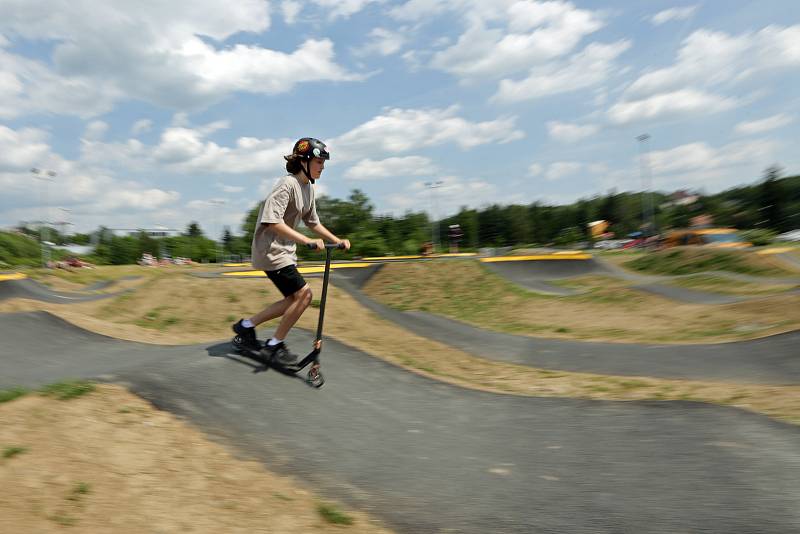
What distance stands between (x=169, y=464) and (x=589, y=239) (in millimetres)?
70281


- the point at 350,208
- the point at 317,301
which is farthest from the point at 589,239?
the point at 317,301

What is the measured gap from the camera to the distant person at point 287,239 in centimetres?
489

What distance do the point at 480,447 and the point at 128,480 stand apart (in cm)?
250

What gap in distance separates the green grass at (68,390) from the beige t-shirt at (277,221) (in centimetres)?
175

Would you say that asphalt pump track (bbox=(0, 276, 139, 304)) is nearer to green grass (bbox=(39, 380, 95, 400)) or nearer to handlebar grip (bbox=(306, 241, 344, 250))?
handlebar grip (bbox=(306, 241, 344, 250))

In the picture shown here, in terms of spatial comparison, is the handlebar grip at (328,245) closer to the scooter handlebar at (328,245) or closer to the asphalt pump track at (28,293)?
→ the scooter handlebar at (328,245)

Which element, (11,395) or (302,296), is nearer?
(11,395)

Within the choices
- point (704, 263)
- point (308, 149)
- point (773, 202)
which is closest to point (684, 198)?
point (773, 202)

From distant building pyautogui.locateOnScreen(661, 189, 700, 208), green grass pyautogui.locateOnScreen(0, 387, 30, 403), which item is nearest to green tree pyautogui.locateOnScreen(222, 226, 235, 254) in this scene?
distant building pyautogui.locateOnScreen(661, 189, 700, 208)

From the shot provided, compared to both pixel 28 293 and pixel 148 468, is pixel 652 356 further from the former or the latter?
pixel 28 293

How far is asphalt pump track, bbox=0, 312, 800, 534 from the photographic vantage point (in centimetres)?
299

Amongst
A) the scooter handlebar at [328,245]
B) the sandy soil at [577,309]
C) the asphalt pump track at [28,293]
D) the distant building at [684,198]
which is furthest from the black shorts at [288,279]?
the distant building at [684,198]

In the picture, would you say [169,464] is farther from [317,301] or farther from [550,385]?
[317,301]

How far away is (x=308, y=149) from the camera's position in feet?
16.9
